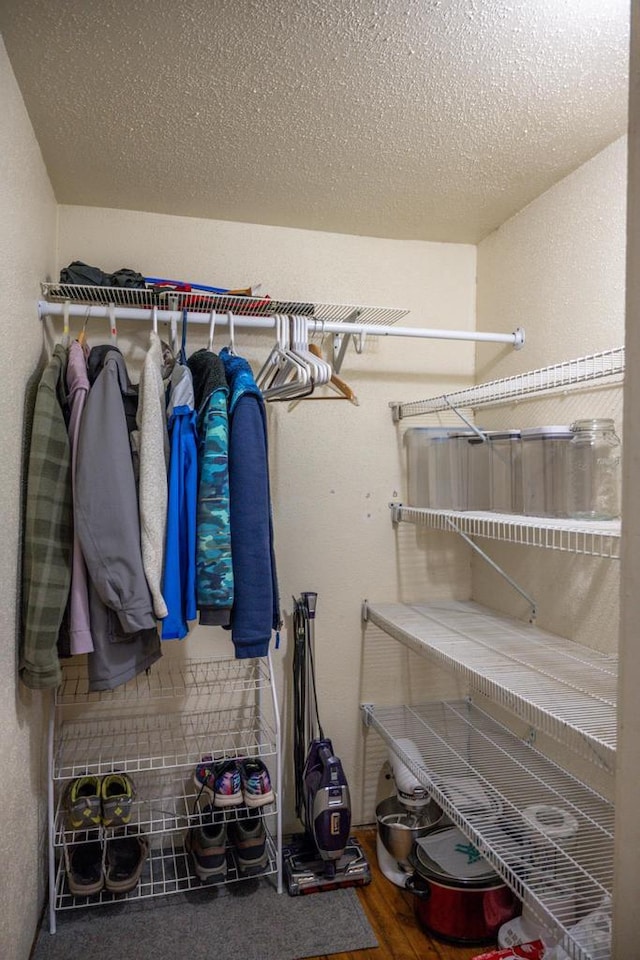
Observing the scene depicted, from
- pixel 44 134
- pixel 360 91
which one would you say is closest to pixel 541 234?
pixel 360 91

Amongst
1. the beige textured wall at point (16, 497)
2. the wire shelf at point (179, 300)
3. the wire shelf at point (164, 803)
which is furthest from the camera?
the wire shelf at point (164, 803)

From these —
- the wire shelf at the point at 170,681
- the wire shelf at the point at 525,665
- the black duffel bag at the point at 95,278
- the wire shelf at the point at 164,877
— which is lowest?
the wire shelf at the point at 164,877

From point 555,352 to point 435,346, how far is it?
0.59 metres

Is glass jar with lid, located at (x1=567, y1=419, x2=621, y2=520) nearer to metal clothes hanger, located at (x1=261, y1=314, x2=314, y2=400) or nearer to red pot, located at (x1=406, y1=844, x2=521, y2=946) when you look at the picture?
metal clothes hanger, located at (x1=261, y1=314, x2=314, y2=400)

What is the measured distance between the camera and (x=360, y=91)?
1531mm

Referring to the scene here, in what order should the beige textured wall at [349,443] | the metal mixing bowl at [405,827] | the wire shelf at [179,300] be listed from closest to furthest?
the wire shelf at [179,300], the metal mixing bowl at [405,827], the beige textured wall at [349,443]

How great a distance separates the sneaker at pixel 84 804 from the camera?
1.86 m

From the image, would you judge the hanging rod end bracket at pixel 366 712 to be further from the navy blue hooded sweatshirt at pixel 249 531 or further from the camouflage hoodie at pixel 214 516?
the camouflage hoodie at pixel 214 516

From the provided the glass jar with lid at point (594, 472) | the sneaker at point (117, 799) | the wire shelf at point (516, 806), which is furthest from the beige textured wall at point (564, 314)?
the sneaker at point (117, 799)

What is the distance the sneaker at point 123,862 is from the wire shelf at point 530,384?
175cm

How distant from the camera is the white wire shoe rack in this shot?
208 centimetres

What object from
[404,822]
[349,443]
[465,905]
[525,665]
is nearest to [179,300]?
[349,443]

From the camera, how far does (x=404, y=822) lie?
207cm

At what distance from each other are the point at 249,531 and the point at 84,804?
1032mm
